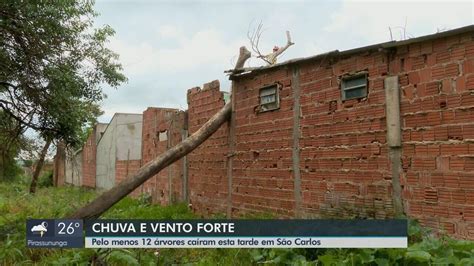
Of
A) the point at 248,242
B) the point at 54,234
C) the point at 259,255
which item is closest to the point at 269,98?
the point at 259,255

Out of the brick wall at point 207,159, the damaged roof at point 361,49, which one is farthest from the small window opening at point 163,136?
the damaged roof at point 361,49

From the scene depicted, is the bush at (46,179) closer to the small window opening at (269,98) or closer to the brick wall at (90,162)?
the brick wall at (90,162)

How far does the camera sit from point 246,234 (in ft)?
14.1

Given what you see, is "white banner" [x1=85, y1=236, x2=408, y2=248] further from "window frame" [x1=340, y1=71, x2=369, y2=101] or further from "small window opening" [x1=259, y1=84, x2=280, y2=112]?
"small window opening" [x1=259, y1=84, x2=280, y2=112]

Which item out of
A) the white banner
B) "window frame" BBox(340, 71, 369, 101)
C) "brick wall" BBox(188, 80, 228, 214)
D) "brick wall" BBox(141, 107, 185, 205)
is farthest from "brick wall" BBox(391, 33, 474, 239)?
"brick wall" BBox(141, 107, 185, 205)

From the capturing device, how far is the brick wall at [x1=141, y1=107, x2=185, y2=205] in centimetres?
1054

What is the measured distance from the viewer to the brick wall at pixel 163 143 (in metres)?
10.5

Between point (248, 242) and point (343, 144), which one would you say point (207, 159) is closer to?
point (343, 144)

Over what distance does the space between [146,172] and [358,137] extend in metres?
3.27

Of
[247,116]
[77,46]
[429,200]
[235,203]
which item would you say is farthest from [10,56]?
[429,200]

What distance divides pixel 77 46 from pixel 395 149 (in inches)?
204

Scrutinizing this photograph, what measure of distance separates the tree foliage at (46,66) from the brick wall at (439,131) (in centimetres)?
466

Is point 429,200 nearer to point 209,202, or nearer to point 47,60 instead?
point 209,202

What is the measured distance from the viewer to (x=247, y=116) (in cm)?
777
